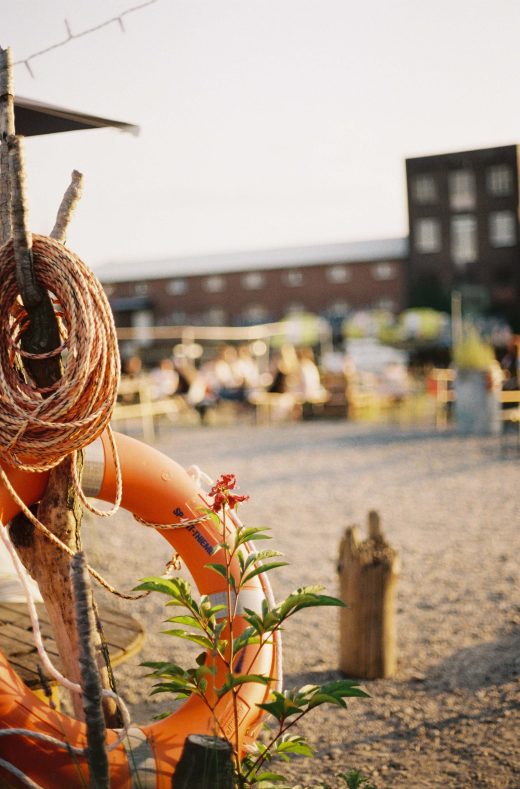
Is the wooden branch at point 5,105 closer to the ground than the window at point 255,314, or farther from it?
closer to the ground

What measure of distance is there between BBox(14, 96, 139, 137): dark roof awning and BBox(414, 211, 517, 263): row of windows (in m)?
35.6

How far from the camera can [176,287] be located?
4388 cm

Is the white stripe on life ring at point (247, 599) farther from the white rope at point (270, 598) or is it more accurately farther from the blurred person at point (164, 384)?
the blurred person at point (164, 384)

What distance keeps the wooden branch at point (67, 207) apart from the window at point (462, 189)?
38.2 metres

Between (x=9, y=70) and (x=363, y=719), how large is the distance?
297 centimetres

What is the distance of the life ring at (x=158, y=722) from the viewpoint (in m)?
2.15

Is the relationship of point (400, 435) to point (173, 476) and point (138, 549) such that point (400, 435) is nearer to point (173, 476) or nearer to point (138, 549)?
point (138, 549)

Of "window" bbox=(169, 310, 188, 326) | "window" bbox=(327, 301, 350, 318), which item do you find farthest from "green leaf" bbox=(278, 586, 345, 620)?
"window" bbox=(169, 310, 188, 326)

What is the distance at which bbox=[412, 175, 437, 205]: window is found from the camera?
1515 inches

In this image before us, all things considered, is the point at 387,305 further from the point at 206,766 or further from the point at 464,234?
the point at 206,766

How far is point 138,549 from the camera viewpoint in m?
6.41

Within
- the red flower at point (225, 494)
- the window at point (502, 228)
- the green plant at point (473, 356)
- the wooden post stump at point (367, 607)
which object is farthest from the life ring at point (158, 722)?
the window at point (502, 228)

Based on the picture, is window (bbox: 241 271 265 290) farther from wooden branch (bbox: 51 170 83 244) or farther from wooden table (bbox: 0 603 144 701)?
wooden branch (bbox: 51 170 83 244)

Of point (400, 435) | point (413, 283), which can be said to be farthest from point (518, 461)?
point (413, 283)
